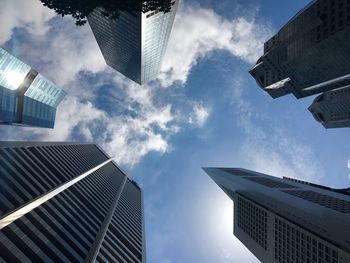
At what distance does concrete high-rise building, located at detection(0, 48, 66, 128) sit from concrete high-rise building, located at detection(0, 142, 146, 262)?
71.8m

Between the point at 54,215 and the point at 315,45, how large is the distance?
106 metres

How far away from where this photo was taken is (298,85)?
163m

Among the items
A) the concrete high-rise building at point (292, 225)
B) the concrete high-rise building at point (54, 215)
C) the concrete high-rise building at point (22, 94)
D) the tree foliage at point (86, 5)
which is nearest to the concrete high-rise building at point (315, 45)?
the concrete high-rise building at point (292, 225)

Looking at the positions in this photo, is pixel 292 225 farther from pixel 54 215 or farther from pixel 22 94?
pixel 22 94

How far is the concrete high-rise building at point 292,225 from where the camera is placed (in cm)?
6788

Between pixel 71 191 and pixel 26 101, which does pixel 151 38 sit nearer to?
pixel 26 101

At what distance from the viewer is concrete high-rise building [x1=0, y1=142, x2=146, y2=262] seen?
Answer: 42.9 metres

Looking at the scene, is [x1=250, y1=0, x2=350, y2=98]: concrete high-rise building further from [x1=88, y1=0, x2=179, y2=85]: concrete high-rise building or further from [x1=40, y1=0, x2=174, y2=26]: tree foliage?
[x1=40, y1=0, x2=174, y2=26]: tree foliage

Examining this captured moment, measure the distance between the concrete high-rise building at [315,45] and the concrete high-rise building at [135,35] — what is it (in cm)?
5239

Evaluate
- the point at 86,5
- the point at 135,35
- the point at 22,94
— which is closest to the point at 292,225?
the point at 86,5

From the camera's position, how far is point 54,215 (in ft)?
181

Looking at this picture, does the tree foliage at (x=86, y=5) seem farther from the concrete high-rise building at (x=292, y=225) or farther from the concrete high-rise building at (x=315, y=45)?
the concrete high-rise building at (x=315, y=45)

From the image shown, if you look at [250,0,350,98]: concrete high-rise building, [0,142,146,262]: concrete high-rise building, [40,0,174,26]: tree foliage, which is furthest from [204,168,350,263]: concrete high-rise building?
[40,0,174,26]: tree foliage

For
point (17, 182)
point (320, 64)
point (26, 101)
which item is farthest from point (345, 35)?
point (26, 101)
